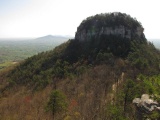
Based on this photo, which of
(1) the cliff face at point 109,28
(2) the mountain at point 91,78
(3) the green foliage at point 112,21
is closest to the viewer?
(2) the mountain at point 91,78

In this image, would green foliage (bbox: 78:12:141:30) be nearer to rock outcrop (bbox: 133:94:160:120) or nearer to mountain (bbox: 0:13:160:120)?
mountain (bbox: 0:13:160:120)

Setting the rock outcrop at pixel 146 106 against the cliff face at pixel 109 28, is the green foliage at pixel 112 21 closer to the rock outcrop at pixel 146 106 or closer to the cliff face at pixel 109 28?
the cliff face at pixel 109 28

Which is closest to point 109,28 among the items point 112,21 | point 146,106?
point 112,21

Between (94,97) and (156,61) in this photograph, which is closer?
(94,97)

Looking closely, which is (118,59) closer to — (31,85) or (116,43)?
(116,43)

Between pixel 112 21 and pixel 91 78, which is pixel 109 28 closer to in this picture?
pixel 112 21

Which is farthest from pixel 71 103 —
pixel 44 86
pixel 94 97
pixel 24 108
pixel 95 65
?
pixel 95 65

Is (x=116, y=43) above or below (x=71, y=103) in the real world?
above

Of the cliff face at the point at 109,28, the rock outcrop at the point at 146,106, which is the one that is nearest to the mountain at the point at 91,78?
the cliff face at the point at 109,28

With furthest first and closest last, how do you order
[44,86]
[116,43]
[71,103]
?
[116,43], [44,86], [71,103]
